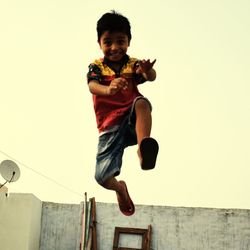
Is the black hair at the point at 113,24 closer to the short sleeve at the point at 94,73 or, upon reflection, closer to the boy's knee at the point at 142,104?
the short sleeve at the point at 94,73

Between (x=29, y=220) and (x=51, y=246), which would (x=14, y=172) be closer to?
(x=29, y=220)

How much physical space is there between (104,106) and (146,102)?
344 mm

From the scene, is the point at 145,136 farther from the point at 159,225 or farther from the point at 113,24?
the point at 159,225

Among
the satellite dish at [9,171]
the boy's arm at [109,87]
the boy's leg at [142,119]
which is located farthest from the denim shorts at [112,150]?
the satellite dish at [9,171]

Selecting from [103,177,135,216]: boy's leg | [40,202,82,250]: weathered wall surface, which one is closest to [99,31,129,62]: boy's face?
[103,177,135,216]: boy's leg

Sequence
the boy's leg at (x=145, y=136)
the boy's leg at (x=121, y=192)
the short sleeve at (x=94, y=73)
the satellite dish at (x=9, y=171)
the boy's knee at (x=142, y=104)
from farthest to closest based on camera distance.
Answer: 1. the satellite dish at (x=9, y=171)
2. the boy's leg at (x=121, y=192)
3. the short sleeve at (x=94, y=73)
4. the boy's knee at (x=142, y=104)
5. the boy's leg at (x=145, y=136)

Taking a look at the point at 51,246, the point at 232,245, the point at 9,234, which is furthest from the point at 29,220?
the point at 232,245

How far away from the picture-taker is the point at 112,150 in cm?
320

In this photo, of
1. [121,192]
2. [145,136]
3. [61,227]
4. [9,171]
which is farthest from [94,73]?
[61,227]

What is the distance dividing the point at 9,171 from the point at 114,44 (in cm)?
1231

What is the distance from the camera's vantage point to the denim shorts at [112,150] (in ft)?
10.3

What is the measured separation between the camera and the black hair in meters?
3.00

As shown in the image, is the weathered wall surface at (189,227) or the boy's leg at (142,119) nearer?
the boy's leg at (142,119)

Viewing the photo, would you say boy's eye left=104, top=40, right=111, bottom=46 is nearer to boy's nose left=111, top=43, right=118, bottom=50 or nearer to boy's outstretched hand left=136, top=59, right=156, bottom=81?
boy's nose left=111, top=43, right=118, bottom=50
